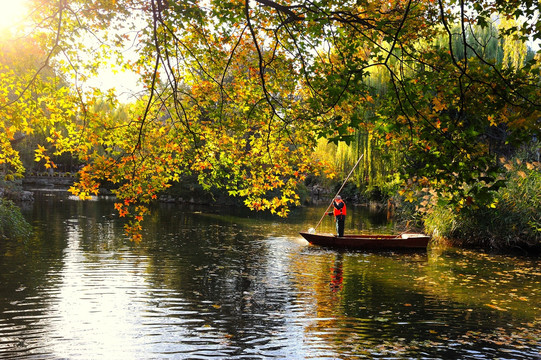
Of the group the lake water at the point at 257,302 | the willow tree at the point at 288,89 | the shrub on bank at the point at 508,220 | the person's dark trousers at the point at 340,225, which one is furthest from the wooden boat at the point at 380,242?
the willow tree at the point at 288,89

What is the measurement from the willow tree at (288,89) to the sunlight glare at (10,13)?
23cm

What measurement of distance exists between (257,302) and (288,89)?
3838mm

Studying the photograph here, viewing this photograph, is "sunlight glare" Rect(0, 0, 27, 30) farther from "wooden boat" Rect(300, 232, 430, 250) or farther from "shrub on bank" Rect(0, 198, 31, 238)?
"wooden boat" Rect(300, 232, 430, 250)

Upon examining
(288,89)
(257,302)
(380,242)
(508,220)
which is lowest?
(257,302)

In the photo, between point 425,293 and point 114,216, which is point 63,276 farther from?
point 114,216

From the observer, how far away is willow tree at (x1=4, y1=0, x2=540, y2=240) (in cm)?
490

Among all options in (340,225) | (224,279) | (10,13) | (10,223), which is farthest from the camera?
(340,225)

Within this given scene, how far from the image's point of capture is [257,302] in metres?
8.52

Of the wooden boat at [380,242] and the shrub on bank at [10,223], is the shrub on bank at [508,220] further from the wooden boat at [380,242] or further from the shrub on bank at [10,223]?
the shrub on bank at [10,223]

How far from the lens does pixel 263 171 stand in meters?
9.28

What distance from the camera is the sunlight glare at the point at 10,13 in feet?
23.6

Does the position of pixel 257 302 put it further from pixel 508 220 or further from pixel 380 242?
pixel 508 220

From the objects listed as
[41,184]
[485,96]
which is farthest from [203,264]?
[41,184]

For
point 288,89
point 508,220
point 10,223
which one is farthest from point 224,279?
point 508,220
